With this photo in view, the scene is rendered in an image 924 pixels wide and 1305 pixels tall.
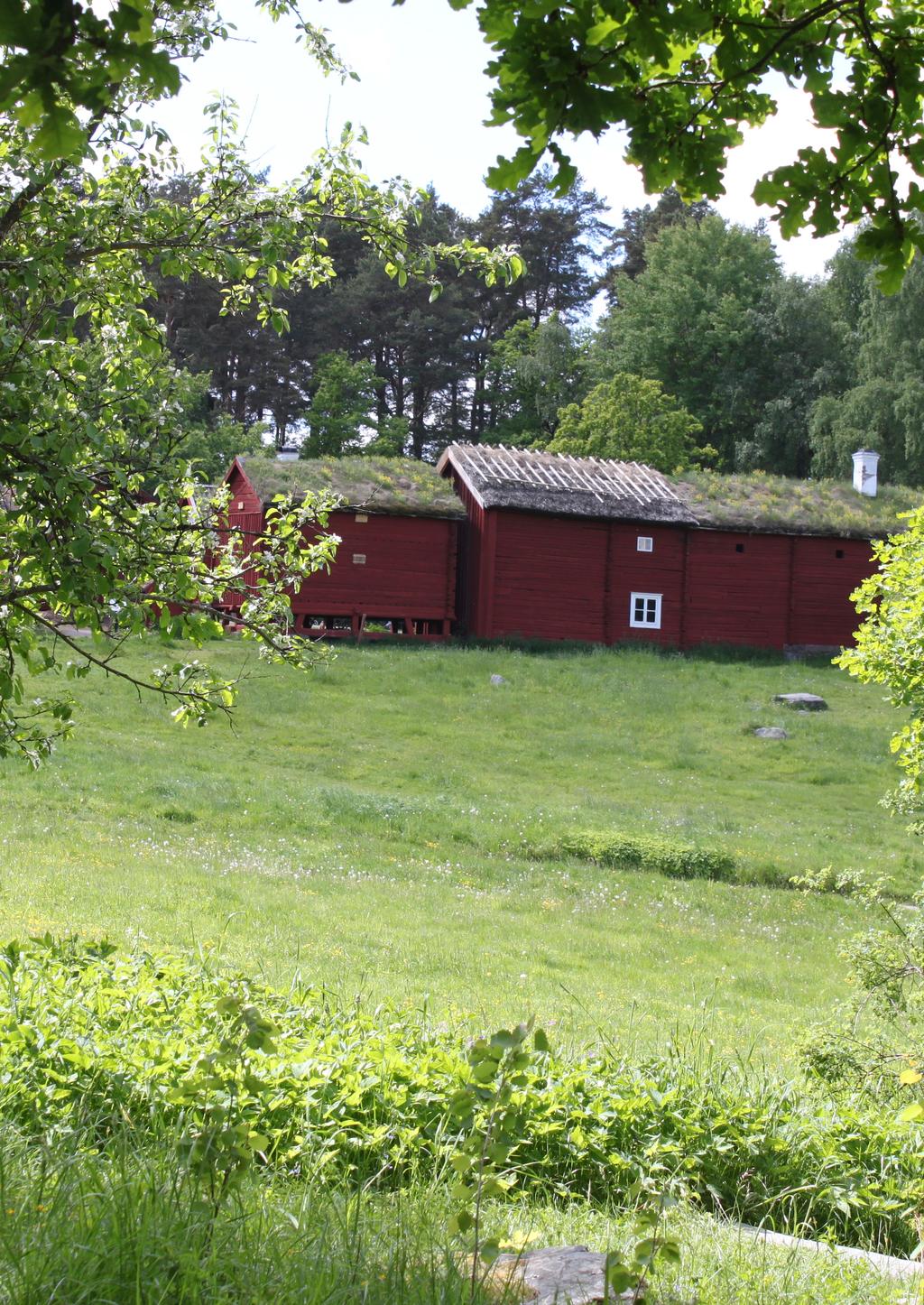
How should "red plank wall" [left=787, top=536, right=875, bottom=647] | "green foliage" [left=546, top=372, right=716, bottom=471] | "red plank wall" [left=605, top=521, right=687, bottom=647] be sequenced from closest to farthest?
"red plank wall" [left=605, top=521, right=687, bottom=647]
"red plank wall" [left=787, top=536, right=875, bottom=647]
"green foliage" [left=546, top=372, right=716, bottom=471]

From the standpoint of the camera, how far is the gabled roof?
34031mm

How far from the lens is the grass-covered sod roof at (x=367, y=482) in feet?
108

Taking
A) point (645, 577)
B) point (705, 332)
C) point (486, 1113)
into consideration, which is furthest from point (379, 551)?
point (486, 1113)

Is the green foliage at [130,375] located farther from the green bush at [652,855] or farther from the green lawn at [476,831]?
the green bush at [652,855]

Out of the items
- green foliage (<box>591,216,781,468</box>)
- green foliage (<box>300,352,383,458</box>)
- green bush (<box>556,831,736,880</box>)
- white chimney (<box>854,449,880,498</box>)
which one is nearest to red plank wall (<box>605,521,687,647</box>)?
white chimney (<box>854,449,880,498</box>)

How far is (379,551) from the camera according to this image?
33500 mm

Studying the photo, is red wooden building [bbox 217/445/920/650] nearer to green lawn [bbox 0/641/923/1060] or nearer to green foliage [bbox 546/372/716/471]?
green lawn [bbox 0/641/923/1060]

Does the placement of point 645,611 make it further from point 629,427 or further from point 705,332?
point 705,332

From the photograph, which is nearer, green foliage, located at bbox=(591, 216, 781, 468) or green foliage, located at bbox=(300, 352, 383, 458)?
green foliage, located at bbox=(300, 352, 383, 458)

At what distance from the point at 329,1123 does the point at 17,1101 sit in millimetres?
1155

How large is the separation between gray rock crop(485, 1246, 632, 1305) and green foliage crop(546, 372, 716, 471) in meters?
44.0

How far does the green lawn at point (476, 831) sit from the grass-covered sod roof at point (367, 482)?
4.93 metres

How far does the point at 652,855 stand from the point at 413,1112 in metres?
11.8

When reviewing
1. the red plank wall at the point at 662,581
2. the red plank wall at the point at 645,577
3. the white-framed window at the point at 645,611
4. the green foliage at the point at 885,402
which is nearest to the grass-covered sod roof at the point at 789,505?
the red plank wall at the point at 662,581
